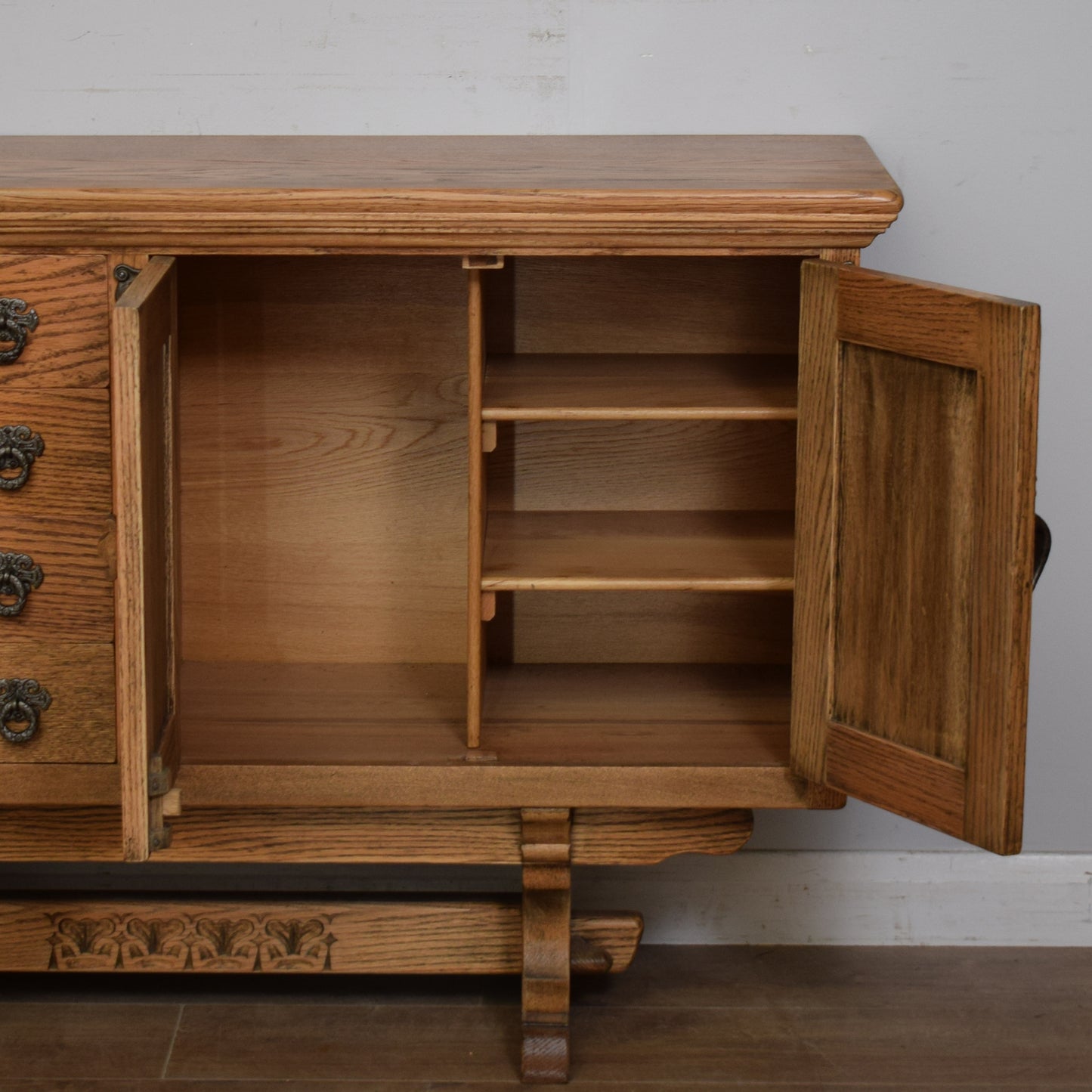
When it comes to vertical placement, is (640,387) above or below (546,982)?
above

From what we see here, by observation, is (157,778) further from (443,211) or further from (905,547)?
(905,547)

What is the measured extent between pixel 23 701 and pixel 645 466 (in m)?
1.00

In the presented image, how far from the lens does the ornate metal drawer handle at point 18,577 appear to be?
2049 millimetres

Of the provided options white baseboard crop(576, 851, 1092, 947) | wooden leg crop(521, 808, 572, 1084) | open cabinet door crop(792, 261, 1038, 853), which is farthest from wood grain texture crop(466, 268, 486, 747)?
white baseboard crop(576, 851, 1092, 947)

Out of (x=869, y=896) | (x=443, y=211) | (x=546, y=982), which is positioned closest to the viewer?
(x=443, y=211)

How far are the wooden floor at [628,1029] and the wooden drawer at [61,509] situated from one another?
0.73 meters

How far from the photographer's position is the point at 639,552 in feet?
7.41

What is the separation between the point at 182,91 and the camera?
2441 millimetres

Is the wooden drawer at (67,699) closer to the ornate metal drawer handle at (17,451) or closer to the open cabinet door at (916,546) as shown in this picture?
the ornate metal drawer handle at (17,451)

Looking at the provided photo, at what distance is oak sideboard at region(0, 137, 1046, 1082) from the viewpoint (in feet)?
6.20

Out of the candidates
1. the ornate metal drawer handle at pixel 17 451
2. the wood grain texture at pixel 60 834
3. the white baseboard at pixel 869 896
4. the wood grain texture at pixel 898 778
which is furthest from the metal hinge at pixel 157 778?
the white baseboard at pixel 869 896

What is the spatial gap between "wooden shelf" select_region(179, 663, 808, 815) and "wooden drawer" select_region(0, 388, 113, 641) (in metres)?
0.27

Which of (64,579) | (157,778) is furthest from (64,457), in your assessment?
(157,778)

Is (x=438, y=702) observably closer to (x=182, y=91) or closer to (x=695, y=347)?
(x=695, y=347)
